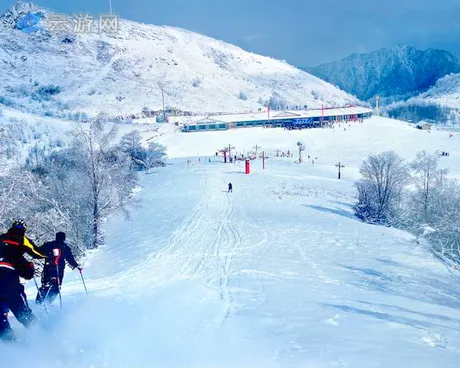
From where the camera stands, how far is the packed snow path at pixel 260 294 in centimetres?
699

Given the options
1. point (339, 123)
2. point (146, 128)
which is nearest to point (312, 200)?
point (146, 128)

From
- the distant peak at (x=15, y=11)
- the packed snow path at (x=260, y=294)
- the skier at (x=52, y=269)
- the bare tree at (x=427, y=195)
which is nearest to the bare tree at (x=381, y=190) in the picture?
the bare tree at (x=427, y=195)

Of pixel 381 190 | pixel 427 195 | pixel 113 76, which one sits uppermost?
pixel 113 76

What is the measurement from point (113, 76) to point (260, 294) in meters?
149

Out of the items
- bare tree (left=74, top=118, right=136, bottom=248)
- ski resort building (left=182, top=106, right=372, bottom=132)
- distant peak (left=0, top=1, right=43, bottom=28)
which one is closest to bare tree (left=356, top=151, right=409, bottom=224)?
bare tree (left=74, top=118, right=136, bottom=248)

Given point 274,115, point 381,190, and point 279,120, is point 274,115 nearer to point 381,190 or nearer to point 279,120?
point 279,120

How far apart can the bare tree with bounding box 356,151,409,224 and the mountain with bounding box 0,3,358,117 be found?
9157 centimetres

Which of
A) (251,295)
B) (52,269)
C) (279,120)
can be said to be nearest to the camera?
(52,269)

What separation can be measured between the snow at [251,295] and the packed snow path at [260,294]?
0.14 feet

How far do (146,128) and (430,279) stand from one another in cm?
8619

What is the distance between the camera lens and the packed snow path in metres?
6.99

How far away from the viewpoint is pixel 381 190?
3438 cm

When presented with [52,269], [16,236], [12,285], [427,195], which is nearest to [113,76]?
[427,195]

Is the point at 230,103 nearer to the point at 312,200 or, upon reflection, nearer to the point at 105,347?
the point at 312,200
